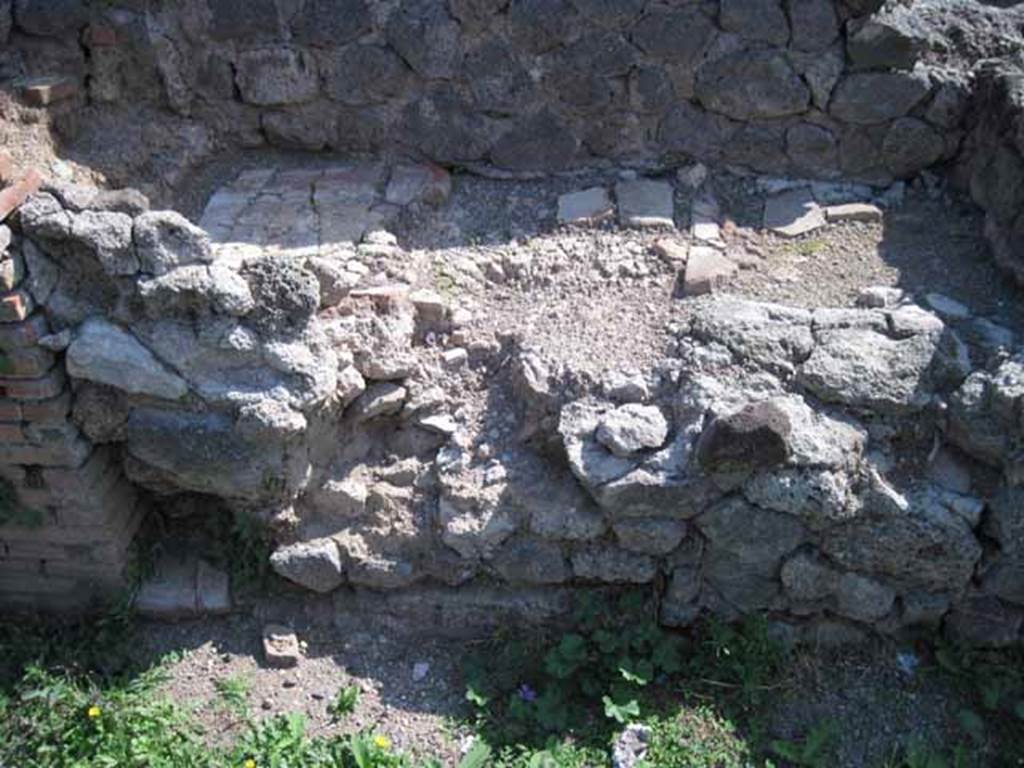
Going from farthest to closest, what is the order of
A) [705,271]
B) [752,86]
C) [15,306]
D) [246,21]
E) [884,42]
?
[246,21] → [752,86] → [884,42] → [705,271] → [15,306]

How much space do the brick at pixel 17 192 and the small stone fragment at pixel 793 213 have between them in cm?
232

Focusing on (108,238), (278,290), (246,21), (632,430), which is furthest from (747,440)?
(246,21)

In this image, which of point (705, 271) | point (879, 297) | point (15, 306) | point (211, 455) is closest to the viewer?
point (15, 306)

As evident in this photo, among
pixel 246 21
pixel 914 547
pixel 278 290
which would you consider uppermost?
pixel 246 21

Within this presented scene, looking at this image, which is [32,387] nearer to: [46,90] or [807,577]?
[46,90]

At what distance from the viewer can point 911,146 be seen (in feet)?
12.9

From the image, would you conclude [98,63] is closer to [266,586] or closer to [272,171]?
[272,171]

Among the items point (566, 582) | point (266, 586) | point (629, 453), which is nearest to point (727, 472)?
point (629, 453)

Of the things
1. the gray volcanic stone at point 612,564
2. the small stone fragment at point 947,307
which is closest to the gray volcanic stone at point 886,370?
the small stone fragment at point 947,307

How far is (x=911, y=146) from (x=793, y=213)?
1.61 ft

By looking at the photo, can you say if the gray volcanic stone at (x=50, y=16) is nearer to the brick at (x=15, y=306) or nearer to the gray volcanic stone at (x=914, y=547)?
the brick at (x=15, y=306)

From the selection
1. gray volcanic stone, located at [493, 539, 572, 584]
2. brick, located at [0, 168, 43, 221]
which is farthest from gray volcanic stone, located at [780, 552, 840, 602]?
brick, located at [0, 168, 43, 221]

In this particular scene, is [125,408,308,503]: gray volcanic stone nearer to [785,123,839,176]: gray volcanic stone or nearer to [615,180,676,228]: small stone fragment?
[615,180,676,228]: small stone fragment

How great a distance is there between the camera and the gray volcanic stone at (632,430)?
10.3 ft
